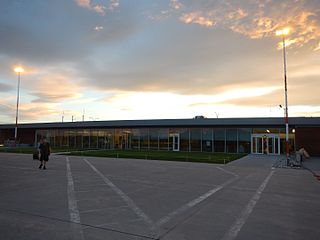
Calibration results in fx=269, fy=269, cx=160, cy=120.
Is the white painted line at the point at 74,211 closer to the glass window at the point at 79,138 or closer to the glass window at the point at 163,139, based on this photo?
the glass window at the point at 163,139

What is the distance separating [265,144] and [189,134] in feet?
35.1

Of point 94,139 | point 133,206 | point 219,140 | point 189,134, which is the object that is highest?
point 189,134

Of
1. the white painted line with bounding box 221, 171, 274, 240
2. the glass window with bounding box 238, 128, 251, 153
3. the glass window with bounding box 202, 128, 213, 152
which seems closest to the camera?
the white painted line with bounding box 221, 171, 274, 240

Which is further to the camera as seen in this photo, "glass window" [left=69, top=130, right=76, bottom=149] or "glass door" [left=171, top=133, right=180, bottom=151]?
"glass window" [left=69, top=130, right=76, bottom=149]

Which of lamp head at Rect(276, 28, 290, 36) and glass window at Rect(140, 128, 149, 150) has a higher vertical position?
lamp head at Rect(276, 28, 290, 36)

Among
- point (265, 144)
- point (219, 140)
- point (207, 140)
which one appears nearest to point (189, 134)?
point (207, 140)

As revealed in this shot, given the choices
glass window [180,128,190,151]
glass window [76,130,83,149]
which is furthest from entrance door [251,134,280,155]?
glass window [76,130,83,149]

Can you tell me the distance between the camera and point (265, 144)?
35844 mm

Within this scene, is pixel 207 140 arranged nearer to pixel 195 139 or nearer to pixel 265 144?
pixel 195 139

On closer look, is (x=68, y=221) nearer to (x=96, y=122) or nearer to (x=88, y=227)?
(x=88, y=227)

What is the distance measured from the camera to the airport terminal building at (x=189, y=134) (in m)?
33.2

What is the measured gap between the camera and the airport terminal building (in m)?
33.2

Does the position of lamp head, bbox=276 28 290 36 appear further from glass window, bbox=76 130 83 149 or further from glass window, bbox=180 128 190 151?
glass window, bbox=76 130 83 149

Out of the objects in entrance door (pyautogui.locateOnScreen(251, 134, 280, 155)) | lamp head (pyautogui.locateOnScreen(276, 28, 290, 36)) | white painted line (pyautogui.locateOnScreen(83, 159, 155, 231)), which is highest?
lamp head (pyautogui.locateOnScreen(276, 28, 290, 36))
